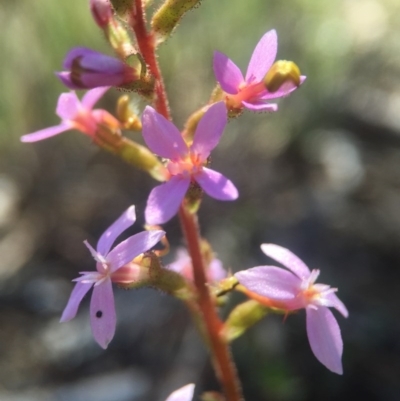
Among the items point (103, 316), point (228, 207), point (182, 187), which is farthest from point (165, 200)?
point (228, 207)

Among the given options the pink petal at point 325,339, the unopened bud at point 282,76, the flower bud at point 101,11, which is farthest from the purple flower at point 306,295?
the flower bud at point 101,11

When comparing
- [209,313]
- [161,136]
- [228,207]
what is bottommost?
[228,207]

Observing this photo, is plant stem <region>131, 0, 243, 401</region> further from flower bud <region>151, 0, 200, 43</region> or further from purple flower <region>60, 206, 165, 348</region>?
purple flower <region>60, 206, 165, 348</region>

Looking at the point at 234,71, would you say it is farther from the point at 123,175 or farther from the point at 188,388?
the point at 123,175

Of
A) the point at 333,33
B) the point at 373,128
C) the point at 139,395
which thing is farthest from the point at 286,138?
the point at 139,395

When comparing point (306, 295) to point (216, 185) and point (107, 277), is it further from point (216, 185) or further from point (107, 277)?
point (107, 277)

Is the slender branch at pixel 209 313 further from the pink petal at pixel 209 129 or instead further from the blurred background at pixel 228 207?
the blurred background at pixel 228 207
